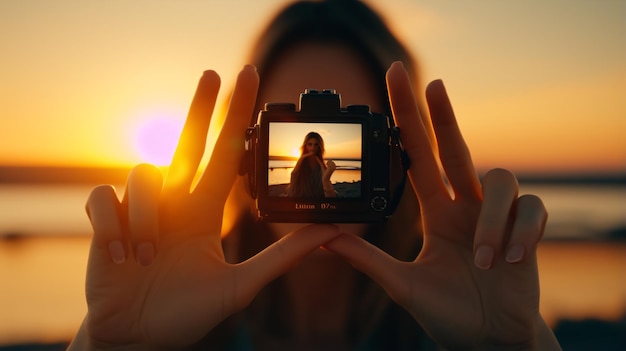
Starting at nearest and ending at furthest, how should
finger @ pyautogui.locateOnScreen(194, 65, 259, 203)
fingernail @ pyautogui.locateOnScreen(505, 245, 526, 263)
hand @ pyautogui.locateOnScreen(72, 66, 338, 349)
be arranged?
fingernail @ pyautogui.locateOnScreen(505, 245, 526, 263), hand @ pyautogui.locateOnScreen(72, 66, 338, 349), finger @ pyautogui.locateOnScreen(194, 65, 259, 203)

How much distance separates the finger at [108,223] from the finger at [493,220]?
2.99 ft

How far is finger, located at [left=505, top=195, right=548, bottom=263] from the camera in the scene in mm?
1294

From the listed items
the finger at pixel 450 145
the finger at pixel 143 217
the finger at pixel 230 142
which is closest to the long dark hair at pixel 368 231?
the finger at pixel 230 142

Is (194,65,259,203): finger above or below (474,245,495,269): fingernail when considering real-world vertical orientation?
above

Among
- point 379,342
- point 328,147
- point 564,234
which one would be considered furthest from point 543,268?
point 328,147

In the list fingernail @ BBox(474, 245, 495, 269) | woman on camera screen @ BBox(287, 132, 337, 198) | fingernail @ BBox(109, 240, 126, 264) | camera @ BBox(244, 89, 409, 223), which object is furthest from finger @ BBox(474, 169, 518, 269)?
fingernail @ BBox(109, 240, 126, 264)

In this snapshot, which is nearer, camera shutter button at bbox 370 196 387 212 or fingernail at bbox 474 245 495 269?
fingernail at bbox 474 245 495 269

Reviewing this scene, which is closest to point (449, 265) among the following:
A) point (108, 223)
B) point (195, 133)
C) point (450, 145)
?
point (450, 145)

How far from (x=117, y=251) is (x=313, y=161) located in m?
0.58

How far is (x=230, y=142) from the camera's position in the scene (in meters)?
1.61

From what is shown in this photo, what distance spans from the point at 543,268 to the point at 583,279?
0.55 metres

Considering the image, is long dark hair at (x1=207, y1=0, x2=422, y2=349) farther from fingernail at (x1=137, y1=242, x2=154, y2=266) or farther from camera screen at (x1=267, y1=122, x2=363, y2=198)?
fingernail at (x1=137, y1=242, x2=154, y2=266)

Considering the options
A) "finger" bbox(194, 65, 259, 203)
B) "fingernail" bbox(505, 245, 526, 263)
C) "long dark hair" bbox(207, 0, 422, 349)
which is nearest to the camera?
"fingernail" bbox(505, 245, 526, 263)

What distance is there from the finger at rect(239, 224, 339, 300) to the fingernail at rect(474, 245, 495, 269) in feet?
1.41
